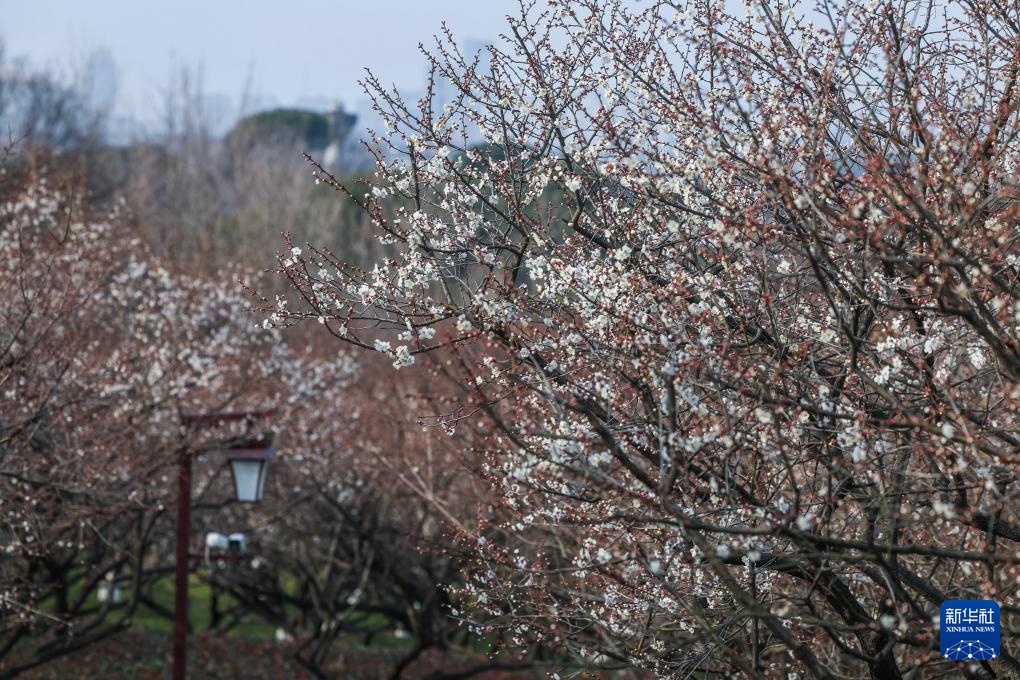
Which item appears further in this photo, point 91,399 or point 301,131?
point 301,131

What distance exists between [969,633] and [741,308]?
1443 millimetres

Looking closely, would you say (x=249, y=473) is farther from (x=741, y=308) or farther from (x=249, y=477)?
(x=741, y=308)

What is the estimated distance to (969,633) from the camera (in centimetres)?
416

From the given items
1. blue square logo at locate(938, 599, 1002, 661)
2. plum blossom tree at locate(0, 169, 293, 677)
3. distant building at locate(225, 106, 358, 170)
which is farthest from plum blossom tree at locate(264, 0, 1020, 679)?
distant building at locate(225, 106, 358, 170)

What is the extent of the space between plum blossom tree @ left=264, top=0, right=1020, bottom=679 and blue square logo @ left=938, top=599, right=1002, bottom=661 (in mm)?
75

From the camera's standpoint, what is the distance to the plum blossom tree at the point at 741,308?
3.97 m

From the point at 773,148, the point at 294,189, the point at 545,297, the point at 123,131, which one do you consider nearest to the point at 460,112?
the point at 545,297

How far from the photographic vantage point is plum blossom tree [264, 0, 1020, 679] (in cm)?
397

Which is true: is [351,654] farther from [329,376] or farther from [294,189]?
[294,189]

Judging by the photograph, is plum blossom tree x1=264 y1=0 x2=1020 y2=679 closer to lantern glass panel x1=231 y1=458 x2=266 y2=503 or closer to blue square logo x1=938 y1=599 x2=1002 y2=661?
blue square logo x1=938 y1=599 x2=1002 y2=661

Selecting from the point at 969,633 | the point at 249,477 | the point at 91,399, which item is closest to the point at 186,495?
the point at 249,477

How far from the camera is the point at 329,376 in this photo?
19641mm

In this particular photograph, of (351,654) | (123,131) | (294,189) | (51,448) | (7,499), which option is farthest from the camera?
(123,131)

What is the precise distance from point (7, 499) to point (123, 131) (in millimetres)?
44360
